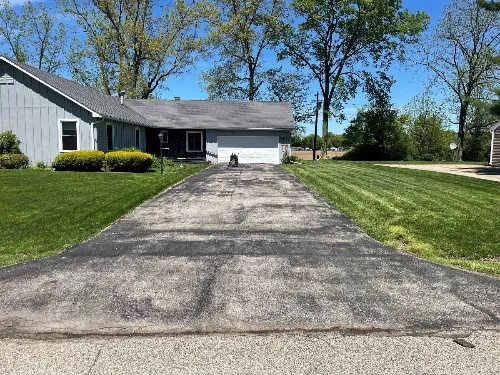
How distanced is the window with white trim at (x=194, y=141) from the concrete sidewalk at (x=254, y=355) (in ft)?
84.3

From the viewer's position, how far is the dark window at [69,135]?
19.5m

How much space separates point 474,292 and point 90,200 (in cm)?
904

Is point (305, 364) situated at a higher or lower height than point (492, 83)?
lower

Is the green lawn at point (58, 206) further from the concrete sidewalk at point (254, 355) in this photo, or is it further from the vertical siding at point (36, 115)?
the vertical siding at point (36, 115)

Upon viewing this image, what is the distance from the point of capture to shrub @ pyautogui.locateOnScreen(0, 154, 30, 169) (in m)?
18.6

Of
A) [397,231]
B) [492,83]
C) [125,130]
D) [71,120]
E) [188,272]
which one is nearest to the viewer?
[188,272]

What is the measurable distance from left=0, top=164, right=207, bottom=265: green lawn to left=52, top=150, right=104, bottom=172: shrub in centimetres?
172

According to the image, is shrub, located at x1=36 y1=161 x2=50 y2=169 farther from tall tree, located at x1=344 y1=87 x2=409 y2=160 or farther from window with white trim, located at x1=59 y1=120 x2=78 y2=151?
tall tree, located at x1=344 y1=87 x2=409 y2=160

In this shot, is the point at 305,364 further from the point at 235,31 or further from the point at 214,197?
the point at 235,31

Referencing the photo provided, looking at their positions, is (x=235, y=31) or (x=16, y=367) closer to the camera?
(x=16, y=367)

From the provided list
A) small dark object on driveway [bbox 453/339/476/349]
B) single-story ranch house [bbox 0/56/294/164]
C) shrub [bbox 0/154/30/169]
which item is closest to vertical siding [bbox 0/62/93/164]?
single-story ranch house [bbox 0/56/294/164]

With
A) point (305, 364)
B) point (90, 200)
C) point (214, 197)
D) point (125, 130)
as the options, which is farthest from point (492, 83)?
point (305, 364)

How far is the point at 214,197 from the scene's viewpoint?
11.9 metres

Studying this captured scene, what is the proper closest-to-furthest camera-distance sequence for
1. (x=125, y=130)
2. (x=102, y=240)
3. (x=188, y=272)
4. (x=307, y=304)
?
1. (x=307, y=304)
2. (x=188, y=272)
3. (x=102, y=240)
4. (x=125, y=130)
